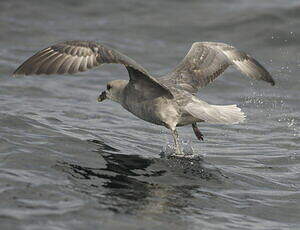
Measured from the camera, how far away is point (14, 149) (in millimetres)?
7484

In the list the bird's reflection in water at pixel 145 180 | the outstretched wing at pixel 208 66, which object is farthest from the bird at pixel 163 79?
the bird's reflection in water at pixel 145 180

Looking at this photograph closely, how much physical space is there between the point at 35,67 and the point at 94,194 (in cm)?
168

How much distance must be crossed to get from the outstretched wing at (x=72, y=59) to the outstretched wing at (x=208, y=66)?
3.07 ft

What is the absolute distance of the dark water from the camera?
614 centimetres

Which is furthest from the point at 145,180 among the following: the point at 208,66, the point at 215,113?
the point at 208,66

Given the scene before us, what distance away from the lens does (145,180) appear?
6.93 meters

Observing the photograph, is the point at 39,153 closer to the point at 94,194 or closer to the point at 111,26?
the point at 94,194

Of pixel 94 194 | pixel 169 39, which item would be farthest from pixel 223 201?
pixel 169 39

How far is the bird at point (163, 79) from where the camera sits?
7.22m

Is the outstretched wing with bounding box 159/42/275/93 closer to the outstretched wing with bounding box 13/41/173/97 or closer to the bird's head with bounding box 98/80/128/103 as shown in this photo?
the bird's head with bounding box 98/80/128/103

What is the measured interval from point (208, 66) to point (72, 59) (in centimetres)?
192

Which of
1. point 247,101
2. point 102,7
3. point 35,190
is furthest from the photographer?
point 102,7

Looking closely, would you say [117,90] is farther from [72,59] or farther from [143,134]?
[143,134]

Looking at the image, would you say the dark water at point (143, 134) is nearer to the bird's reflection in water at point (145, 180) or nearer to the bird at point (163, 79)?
the bird's reflection in water at point (145, 180)
